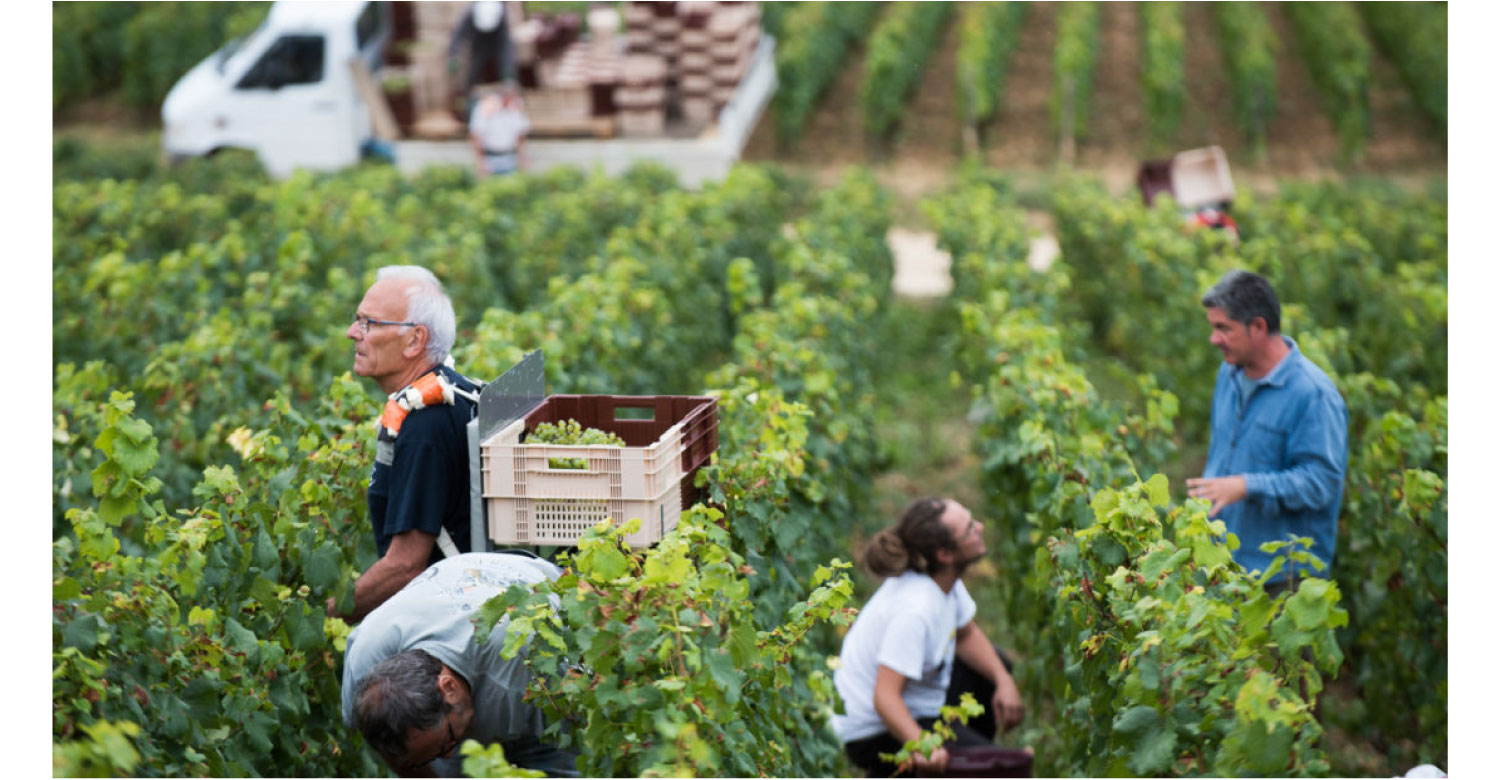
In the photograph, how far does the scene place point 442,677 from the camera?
10.2 feet

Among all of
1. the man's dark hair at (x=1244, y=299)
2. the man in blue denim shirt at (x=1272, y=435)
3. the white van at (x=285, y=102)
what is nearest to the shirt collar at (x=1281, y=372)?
the man in blue denim shirt at (x=1272, y=435)

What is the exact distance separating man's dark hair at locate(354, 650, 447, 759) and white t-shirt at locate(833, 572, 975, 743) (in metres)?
1.77

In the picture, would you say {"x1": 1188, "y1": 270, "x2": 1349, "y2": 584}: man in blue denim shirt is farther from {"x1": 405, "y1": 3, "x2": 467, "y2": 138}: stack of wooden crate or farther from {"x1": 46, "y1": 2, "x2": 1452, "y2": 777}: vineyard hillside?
{"x1": 405, "y1": 3, "x2": 467, "y2": 138}: stack of wooden crate

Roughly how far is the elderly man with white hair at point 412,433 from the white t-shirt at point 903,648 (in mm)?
1452

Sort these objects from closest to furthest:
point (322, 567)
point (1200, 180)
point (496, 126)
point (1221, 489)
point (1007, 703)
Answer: point (322, 567) → point (1221, 489) → point (1007, 703) → point (1200, 180) → point (496, 126)

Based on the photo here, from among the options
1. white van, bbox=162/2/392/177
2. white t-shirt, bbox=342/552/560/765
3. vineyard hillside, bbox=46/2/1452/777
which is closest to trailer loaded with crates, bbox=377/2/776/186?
white van, bbox=162/2/392/177

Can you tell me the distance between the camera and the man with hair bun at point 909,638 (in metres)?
4.53

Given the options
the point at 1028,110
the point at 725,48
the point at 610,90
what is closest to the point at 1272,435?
the point at 610,90

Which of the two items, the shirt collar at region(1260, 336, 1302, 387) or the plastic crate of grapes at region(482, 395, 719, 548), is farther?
the shirt collar at region(1260, 336, 1302, 387)

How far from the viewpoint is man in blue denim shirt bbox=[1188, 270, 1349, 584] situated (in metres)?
4.43

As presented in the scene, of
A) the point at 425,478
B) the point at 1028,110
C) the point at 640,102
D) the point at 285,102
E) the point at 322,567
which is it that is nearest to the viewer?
the point at 425,478

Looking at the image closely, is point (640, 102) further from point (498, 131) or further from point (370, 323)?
point (370, 323)

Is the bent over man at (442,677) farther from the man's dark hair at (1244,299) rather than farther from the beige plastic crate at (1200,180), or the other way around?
the beige plastic crate at (1200,180)

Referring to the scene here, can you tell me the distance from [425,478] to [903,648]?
66.8 inches
